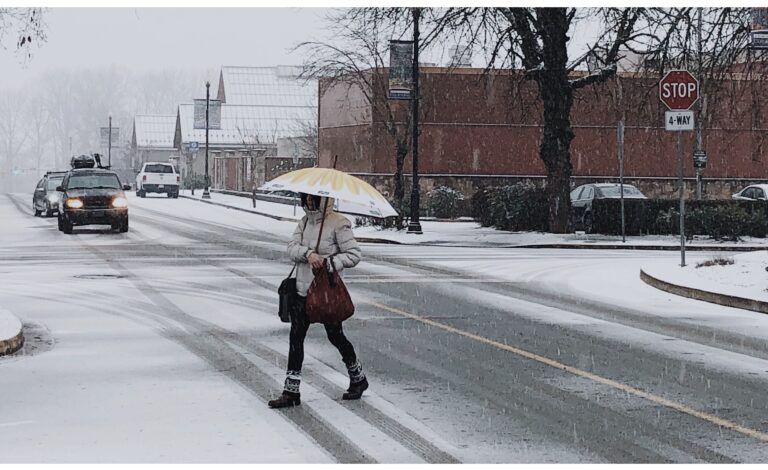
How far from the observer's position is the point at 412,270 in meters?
22.4

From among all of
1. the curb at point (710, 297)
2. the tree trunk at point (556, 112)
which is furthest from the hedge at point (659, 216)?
the curb at point (710, 297)

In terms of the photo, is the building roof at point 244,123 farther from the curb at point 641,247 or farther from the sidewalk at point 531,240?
the curb at point 641,247

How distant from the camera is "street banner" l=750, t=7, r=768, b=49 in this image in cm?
1883

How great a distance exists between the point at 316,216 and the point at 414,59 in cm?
2456

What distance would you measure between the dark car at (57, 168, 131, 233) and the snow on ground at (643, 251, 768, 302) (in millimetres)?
17029

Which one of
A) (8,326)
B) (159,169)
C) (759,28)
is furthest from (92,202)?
(159,169)

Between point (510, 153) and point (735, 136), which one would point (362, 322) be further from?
point (735, 136)

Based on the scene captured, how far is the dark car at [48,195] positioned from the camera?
139ft

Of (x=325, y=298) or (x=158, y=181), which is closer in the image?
(x=325, y=298)

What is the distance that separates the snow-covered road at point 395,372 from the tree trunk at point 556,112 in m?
11.4

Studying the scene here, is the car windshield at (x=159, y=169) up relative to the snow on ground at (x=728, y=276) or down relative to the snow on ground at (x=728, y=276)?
up

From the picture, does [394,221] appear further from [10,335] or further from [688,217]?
[10,335]

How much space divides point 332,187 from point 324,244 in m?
0.46

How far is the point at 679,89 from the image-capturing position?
851 inches
